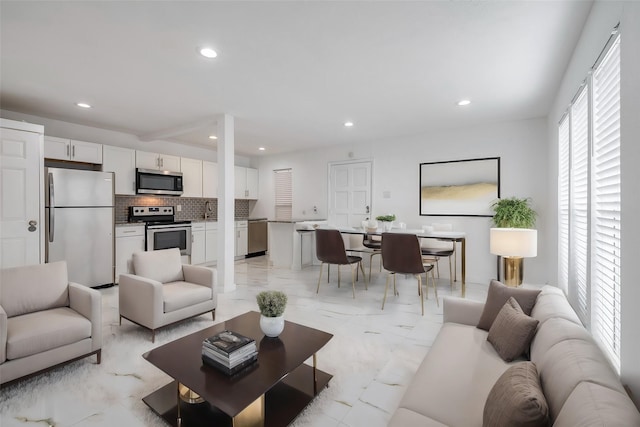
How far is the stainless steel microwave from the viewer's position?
523 cm

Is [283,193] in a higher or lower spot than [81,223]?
higher

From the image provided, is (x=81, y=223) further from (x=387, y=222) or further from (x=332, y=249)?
(x=387, y=222)

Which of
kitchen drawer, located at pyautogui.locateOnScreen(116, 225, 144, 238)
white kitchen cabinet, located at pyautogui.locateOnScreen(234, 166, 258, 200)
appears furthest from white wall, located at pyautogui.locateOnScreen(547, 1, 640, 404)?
white kitchen cabinet, located at pyautogui.locateOnScreen(234, 166, 258, 200)

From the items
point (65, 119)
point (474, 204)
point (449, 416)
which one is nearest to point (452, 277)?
point (474, 204)

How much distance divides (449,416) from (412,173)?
4.77 meters

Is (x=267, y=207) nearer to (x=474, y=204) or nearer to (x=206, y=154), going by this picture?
(x=206, y=154)

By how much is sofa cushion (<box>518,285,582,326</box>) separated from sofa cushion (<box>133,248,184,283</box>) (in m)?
3.25

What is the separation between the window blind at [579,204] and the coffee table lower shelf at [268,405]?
75.6 inches

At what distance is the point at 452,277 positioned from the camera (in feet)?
17.0

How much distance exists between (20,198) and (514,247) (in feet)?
17.1

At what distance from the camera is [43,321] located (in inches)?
86.4

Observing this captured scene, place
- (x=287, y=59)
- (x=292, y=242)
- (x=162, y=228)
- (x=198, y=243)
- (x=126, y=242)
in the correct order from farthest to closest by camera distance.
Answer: (x=198, y=243)
(x=292, y=242)
(x=162, y=228)
(x=126, y=242)
(x=287, y=59)

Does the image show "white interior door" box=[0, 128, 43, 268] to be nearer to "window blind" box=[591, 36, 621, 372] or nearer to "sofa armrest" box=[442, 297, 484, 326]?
"sofa armrest" box=[442, 297, 484, 326]

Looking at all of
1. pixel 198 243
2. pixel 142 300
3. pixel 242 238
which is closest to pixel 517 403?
pixel 142 300
